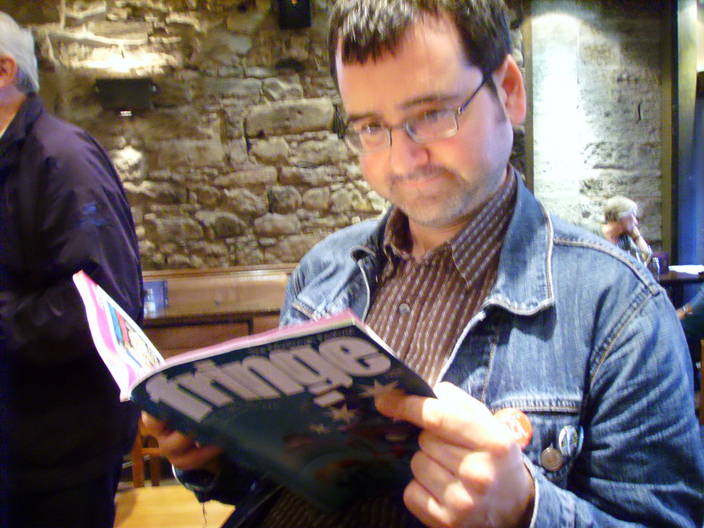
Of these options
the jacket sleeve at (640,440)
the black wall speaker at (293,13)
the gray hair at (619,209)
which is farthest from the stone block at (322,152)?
the jacket sleeve at (640,440)

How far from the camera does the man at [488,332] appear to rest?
0.57 meters

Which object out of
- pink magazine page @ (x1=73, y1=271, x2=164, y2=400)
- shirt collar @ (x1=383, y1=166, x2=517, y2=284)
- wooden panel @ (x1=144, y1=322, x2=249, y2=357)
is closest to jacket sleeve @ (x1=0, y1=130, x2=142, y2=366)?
pink magazine page @ (x1=73, y1=271, x2=164, y2=400)

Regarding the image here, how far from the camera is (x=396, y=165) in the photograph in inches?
30.5

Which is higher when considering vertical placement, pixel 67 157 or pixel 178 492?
pixel 67 157

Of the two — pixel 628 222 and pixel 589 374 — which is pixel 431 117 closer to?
pixel 589 374

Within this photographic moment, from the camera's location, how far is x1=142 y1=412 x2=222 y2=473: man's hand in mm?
743

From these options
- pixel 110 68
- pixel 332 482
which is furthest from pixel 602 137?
pixel 332 482

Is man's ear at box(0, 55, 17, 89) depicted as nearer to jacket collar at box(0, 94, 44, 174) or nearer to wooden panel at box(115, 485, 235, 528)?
jacket collar at box(0, 94, 44, 174)

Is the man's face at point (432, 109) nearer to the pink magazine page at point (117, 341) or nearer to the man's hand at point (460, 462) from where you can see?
the man's hand at point (460, 462)

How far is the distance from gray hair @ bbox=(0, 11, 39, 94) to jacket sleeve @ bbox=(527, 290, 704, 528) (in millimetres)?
1409

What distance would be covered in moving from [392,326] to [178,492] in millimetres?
1265

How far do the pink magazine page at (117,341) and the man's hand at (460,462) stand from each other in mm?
294

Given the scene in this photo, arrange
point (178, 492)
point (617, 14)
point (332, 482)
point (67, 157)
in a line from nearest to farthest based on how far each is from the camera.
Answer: point (332, 482), point (67, 157), point (178, 492), point (617, 14)

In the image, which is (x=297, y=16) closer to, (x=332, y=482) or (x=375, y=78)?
(x=375, y=78)
